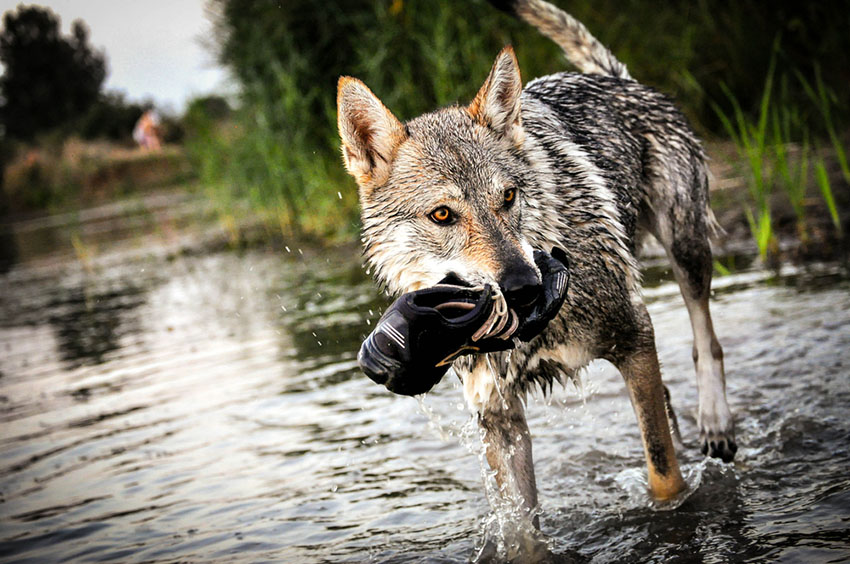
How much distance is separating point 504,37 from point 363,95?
22.6 ft

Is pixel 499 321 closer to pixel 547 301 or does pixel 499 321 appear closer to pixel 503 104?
pixel 547 301

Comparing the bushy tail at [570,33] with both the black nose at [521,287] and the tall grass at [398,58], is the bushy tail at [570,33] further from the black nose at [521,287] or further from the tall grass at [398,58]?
the tall grass at [398,58]

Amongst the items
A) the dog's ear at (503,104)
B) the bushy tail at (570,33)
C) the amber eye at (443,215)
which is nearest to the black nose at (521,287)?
the amber eye at (443,215)

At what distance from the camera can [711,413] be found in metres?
4.00

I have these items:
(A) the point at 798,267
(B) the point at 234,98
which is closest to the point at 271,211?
(B) the point at 234,98

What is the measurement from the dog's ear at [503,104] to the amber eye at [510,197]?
32 centimetres

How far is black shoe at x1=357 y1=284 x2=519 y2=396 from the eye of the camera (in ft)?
8.88

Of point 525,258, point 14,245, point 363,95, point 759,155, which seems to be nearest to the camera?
point 525,258

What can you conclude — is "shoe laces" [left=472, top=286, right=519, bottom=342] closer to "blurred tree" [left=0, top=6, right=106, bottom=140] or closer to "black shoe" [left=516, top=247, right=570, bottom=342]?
"black shoe" [left=516, top=247, right=570, bottom=342]

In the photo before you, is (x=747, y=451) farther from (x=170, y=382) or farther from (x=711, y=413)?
(x=170, y=382)

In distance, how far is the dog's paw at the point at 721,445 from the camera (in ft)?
12.6

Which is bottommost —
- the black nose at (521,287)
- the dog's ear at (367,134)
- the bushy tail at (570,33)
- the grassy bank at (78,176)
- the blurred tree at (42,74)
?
the black nose at (521,287)

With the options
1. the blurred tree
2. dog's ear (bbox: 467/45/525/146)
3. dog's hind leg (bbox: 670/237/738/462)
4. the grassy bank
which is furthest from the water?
the blurred tree

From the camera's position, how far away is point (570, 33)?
15.5ft
